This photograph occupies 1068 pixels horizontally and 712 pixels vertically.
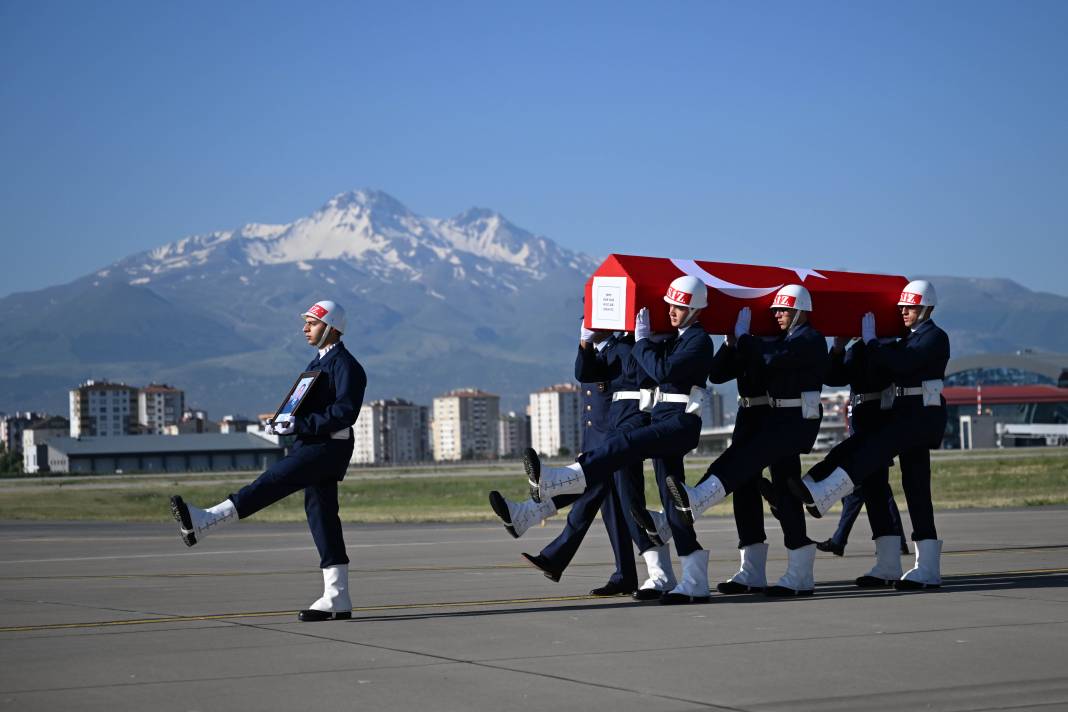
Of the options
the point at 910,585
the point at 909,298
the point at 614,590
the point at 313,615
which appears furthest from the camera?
the point at 909,298

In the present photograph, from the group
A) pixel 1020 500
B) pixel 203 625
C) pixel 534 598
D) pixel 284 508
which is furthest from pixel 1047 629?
pixel 284 508

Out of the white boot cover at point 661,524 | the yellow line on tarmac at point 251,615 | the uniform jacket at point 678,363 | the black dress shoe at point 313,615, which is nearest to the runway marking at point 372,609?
the yellow line on tarmac at point 251,615

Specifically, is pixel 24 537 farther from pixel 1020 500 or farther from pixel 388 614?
pixel 1020 500

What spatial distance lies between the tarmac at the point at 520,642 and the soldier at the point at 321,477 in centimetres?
49

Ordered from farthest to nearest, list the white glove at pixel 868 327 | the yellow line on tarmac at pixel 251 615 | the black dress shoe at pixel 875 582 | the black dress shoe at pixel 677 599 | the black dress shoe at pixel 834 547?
the black dress shoe at pixel 834 547 → the white glove at pixel 868 327 → the black dress shoe at pixel 875 582 → the black dress shoe at pixel 677 599 → the yellow line on tarmac at pixel 251 615

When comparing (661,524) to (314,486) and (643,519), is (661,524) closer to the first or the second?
(643,519)

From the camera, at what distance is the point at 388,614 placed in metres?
11.4

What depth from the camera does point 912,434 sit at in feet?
41.8

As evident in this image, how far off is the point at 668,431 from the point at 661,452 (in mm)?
179

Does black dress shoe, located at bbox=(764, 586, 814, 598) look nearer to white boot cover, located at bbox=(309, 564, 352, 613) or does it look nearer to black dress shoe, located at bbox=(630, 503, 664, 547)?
black dress shoe, located at bbox=(630, 503, 664, 547)

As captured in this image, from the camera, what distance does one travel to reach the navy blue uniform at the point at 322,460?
11039 mm

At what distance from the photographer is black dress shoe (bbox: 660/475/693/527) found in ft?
37.8

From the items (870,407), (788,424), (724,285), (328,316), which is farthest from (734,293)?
(328,316)

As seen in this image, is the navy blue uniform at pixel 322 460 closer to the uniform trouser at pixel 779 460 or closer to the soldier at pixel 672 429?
the soldier at pixel 672 429
